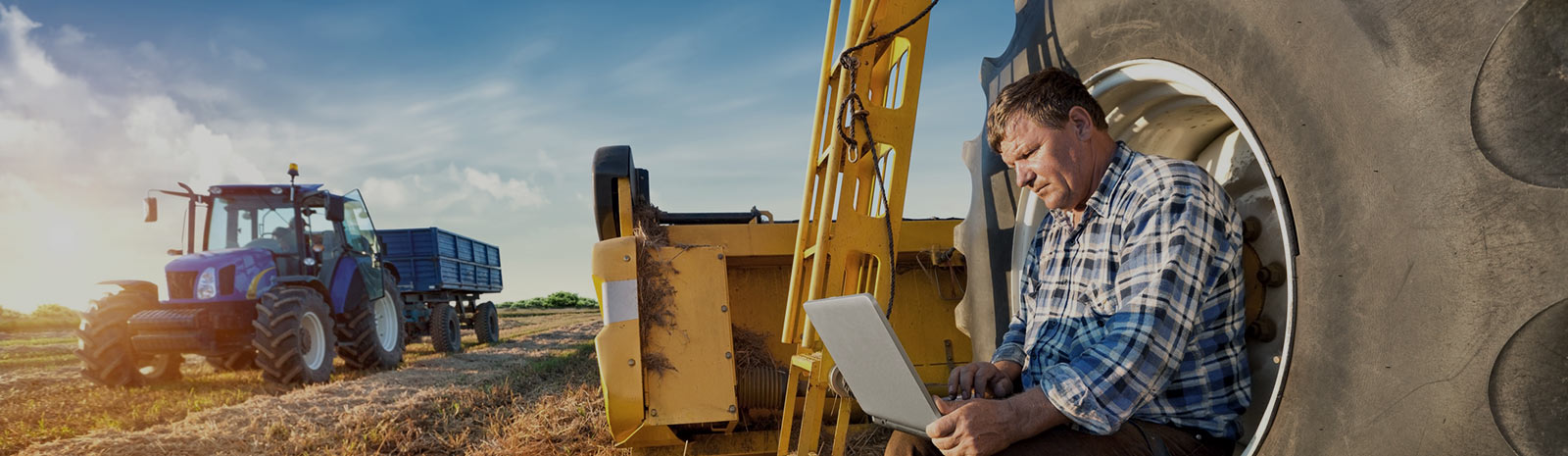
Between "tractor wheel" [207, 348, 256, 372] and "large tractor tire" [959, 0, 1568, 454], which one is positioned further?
"tractor wheel" [207, 348, 256, 372]

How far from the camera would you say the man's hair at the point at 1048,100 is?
6.26 ft

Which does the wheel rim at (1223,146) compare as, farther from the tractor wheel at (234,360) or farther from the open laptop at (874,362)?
the tractor wheel at (234,360)

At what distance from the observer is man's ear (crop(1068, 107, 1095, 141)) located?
6.28 feet

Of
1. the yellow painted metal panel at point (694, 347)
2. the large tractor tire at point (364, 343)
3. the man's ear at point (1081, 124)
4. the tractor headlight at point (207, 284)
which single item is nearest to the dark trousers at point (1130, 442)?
the man's ear at point (1081, 124)

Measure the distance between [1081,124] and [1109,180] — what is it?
14 centimetres

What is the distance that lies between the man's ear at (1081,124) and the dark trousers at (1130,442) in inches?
23.7

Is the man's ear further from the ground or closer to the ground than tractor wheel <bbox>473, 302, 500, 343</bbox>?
further from the ground

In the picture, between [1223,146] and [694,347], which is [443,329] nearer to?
[694,347]

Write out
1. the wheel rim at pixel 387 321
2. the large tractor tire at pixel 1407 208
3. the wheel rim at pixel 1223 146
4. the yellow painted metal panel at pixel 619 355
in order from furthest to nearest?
the wheel rim at pixel 387 321 → the yellow painted metal panel at pixel 619 355 → the wheel rim at pixel 1223 146 → the large tractor tire at pixel 1407 208

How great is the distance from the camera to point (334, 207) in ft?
32.4

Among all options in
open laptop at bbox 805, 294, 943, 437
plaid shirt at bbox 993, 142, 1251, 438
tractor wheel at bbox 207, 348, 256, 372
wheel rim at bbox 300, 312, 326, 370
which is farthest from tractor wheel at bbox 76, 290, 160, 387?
plaid shirt at bbox 993, 142, 1251, 438

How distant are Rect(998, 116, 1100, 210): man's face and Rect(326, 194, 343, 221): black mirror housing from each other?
31.4ft

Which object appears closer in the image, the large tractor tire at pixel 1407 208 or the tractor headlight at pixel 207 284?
the large tractor tire at pixel 1407 208

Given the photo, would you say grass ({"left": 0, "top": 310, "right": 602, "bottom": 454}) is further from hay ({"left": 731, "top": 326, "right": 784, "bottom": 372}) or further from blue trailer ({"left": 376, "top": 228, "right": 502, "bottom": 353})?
blue trailer ({"left": 376, "top": 228, "right": 502, "bottom": 353})
